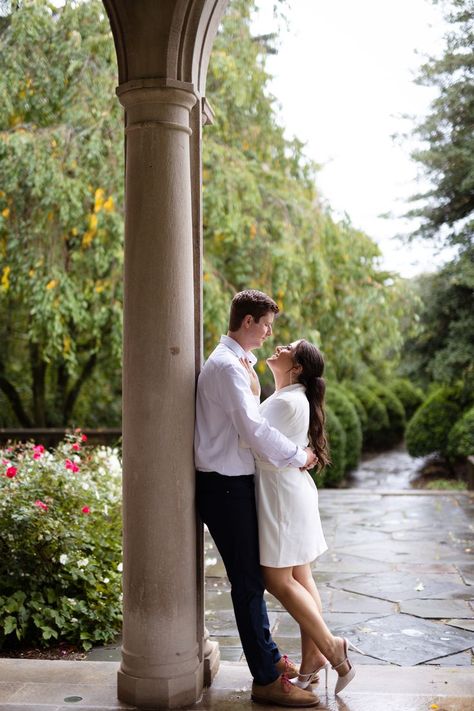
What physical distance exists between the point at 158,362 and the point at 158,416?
23 centimetres

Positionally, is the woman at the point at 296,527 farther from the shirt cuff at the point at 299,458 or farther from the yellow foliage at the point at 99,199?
the yellow foliage at the point at 99,199

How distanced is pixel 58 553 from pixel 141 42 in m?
2.88

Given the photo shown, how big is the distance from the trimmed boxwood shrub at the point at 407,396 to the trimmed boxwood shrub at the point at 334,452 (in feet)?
36.3

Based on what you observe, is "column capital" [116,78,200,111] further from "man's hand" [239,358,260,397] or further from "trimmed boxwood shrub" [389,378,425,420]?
"trimmed boxwood shrub" [389,378,425,420]

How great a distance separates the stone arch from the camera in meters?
3.51

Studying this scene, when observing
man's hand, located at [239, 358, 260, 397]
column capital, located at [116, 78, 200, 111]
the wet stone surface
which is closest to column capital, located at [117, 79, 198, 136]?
column capital, located at [116, 78, 200, 111]

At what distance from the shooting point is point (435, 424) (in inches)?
517

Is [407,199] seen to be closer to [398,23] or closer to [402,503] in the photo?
[398,23]

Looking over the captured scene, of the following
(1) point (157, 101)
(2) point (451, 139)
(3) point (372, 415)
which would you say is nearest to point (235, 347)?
(1) point (157, 101)

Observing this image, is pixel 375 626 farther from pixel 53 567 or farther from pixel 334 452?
pixel 334 452

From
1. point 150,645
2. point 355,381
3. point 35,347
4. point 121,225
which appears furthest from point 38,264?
point 355,381

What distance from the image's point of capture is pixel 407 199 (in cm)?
1193

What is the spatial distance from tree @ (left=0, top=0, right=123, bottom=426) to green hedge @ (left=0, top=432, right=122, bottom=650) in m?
3.32

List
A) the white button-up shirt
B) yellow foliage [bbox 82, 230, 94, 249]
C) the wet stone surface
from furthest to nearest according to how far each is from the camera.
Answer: yellow foliage [bbox 82, 230, 94, 249], the wet stone surface, the white button-up shirt
